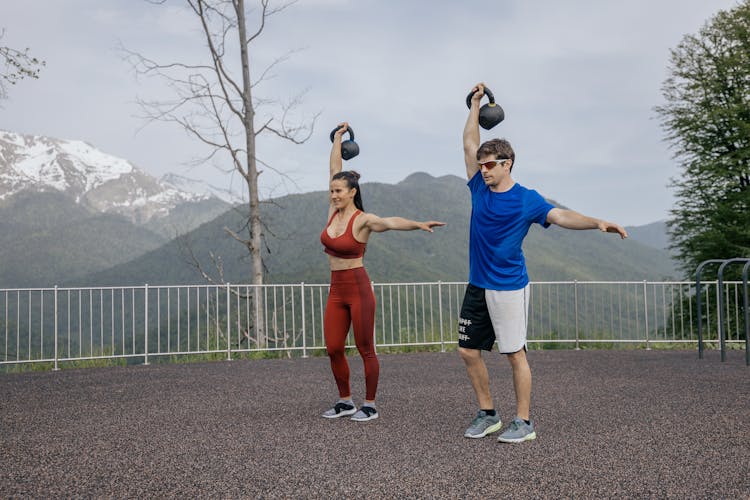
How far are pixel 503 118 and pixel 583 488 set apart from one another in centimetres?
254

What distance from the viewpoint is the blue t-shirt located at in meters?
4.09

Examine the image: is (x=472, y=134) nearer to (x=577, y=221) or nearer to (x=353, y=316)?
(x=577, y=221)

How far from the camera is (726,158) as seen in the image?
2267 cm

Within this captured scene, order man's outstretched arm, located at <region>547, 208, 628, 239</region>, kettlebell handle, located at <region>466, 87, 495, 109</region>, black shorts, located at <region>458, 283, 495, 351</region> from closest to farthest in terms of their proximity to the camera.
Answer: man's outstretched arm, located at <region>547, 208, 628, 239</region>, black shorts, located at <region>458, 283, 495, 351</region>, kettlebell handle, located at <region>466, 87, 495, 109</region>

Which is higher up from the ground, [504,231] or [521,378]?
[504,231]

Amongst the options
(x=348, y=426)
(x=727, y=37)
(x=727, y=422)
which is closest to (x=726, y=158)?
(x=727, y=37)

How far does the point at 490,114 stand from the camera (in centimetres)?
455

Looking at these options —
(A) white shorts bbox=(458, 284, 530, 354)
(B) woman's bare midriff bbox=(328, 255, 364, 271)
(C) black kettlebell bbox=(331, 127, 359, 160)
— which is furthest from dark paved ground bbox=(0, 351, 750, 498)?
(C) black kettlebell bbox=(331, 127, 359, 160)

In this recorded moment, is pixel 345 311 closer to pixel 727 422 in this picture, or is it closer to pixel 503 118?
pixel 503 118

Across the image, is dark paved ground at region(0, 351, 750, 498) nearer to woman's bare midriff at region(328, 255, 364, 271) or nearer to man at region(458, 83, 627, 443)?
man at region(458, 83, 627, 443)

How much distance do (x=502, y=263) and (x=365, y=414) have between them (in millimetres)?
1752

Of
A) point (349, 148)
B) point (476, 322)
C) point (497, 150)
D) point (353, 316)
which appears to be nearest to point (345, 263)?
point (353, 316)

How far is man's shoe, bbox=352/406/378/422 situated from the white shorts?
115 centimetres

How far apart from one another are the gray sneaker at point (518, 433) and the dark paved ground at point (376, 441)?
0.07m
